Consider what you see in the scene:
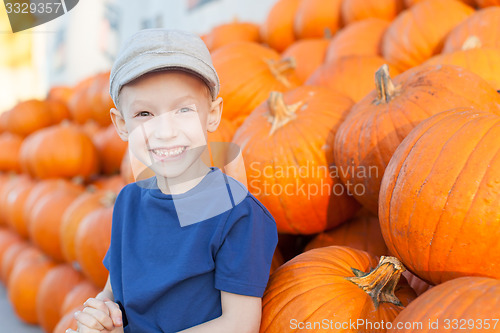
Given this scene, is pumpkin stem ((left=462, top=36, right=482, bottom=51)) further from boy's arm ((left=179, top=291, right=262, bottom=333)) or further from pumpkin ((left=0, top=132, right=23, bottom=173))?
pumpkin ((left=0, top=132, right=23, bottom=173))

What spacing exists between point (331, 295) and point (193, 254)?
30 cm

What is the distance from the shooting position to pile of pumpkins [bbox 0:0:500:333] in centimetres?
85

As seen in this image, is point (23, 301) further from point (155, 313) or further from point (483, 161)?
point (483, 161)

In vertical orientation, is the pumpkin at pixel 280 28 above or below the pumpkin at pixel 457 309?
below

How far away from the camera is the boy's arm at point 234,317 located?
0.88m

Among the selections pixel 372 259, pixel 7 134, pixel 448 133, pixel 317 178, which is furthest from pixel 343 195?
pixel 7 134

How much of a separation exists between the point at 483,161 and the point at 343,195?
0.57m

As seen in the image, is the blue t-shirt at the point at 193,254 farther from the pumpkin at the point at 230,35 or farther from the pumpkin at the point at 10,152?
the pumpkin at the point at 10,152

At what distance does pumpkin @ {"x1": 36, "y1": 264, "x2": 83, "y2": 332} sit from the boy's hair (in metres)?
1.93

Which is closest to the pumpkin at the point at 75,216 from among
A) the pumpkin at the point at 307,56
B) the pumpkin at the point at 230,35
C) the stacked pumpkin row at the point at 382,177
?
the stacked pumpkin row at the point at 382,177

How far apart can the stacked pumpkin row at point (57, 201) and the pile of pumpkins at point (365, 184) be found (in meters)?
0.02

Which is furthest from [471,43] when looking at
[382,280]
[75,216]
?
[75,216]

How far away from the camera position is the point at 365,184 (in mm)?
1220

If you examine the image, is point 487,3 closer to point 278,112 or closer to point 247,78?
point 247,78
